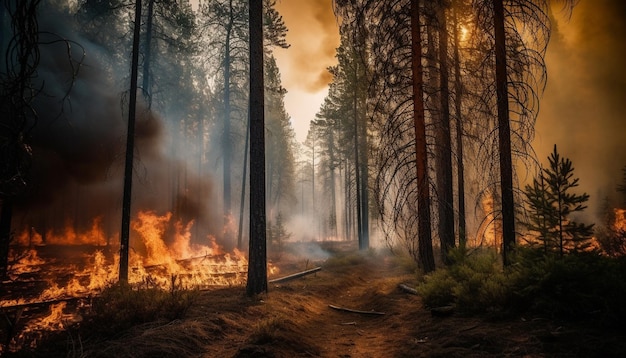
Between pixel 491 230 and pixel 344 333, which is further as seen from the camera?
pixel 491 230

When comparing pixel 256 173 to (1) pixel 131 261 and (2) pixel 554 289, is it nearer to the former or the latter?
(2) pixel 554 289

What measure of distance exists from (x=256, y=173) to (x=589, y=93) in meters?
54.3

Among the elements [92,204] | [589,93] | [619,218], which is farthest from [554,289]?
[589,93]

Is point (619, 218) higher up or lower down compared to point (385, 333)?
higher up

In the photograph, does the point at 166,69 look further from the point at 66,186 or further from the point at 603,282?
the point at 603,282

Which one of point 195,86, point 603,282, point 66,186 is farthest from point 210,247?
point 603,282

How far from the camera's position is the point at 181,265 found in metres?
15.9

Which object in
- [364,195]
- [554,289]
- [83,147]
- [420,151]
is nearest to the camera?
[554,289]

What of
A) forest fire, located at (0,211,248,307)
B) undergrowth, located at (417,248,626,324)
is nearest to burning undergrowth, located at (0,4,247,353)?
forest fire, located at (0,211,248,307)

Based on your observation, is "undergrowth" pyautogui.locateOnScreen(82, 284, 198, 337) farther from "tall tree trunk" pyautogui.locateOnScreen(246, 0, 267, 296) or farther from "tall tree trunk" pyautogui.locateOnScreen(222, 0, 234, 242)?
"tall tree trunk" pyautogui.locateOnScreen(222, 0, 234, 242)

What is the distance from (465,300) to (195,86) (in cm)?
3316

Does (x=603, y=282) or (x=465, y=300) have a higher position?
(x=603, y=282)

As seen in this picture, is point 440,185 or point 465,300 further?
point 440,185

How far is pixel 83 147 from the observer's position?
20.1 metres
